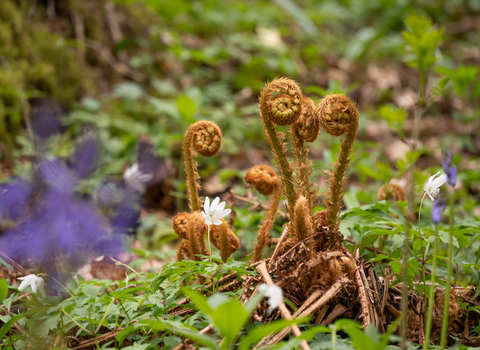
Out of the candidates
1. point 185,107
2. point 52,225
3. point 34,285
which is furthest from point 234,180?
point 34,285

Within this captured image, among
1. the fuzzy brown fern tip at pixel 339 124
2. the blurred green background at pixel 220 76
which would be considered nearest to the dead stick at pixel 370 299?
the fuzzy brown fern tip at pixel 339 124

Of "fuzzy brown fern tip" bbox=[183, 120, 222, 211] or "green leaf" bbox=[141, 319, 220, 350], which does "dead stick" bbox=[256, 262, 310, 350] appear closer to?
"green leaf" bbox=[141, 319, 220, 350]

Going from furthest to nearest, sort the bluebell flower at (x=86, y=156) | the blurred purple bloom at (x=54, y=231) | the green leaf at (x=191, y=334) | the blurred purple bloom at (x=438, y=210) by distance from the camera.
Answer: the bluebell flower at (x=86, y=156) < the blurred purple bloom at (x=54, y=231) < the blurred purple bloom at (x=438, y=210) < the green leaf at (x=191, y=334)

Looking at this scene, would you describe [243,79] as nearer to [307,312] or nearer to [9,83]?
[9,83]

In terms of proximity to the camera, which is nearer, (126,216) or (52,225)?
(52,225)

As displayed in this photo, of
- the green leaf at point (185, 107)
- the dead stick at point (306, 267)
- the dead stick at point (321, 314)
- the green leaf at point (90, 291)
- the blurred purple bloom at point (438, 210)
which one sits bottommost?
the green leaf at point (90, 291)

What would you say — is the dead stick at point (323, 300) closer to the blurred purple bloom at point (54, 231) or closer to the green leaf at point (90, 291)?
the green leaf at point (90, 291)

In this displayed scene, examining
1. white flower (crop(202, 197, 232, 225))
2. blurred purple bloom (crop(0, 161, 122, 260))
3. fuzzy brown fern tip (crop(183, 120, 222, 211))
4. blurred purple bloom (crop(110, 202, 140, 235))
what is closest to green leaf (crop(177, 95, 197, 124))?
blurred purple bloom (crop(110, 202, 140, 235))

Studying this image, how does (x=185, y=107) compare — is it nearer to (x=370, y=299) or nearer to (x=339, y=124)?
(x=339, y=124)

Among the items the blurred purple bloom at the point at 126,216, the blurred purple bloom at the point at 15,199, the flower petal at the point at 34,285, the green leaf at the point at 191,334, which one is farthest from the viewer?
the blurred purple bloom at the point at 126,216
